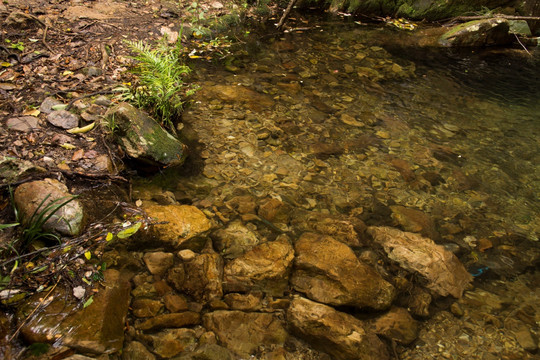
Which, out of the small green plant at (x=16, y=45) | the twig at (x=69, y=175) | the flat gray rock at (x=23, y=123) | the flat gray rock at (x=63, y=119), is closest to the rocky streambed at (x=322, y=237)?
the twig at (x=69, y=175)

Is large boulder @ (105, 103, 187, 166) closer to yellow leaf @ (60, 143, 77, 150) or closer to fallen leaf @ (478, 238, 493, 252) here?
yellow leaf @ (60, 143, 77, 150)

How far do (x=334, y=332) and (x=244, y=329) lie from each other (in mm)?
661

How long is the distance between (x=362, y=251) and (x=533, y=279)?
1.60 metres

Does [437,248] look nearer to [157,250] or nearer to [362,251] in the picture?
[362,251]

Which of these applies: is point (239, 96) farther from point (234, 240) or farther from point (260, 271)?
point (260, 271)

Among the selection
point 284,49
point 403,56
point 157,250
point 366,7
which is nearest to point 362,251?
point 157,250

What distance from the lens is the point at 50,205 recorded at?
255 centimetres

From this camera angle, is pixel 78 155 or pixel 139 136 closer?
pixel 78 155

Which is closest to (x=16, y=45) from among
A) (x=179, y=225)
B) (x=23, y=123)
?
(x=23, y=123)

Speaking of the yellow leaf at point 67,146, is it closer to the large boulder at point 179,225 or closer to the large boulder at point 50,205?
the large boulder at point 50,205

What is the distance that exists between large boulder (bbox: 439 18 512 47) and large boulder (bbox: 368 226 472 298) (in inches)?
253

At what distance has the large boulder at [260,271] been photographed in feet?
9.12

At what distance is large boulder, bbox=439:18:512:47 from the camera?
784 centimetres

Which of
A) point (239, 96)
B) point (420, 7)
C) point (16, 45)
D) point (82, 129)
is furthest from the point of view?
point (420, 7)
